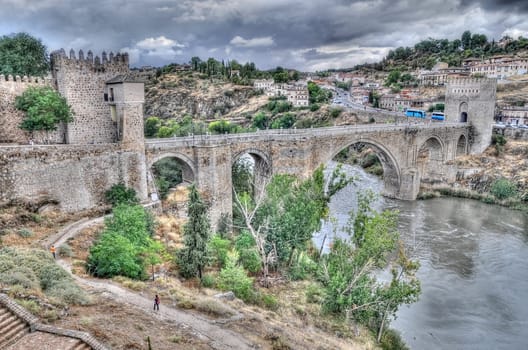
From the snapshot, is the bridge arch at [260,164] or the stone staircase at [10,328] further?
the bridge arch at [260,164]

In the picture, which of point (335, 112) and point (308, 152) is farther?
point (335, 112)

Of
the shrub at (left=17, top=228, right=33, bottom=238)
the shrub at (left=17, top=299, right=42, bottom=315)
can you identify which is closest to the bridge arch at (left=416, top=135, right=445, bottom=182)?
the shrub at (left=17, top=228, right=33, bottom=238)

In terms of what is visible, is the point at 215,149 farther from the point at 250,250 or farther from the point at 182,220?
the point at 250,250

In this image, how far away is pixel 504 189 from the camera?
114 feet

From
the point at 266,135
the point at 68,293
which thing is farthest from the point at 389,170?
the point at 68,293

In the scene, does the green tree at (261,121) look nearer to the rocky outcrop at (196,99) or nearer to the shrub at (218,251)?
the rocky outcrop at (196,99)

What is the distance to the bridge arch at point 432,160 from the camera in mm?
40625

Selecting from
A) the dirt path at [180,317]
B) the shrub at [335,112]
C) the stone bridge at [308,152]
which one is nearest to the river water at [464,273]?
the stone bridge at [308,152]

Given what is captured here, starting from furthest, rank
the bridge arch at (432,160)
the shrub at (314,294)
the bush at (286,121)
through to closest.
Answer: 1. the bush at (286,121)
2. the bridge arch at (432,160)
3. the shrub at (314,294)

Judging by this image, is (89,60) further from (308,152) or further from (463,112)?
(463,112)

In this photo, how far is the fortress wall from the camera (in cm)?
1680

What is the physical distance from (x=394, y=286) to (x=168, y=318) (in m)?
8.38

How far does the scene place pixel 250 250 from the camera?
1964 centimetres

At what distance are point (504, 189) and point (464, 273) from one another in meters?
16.1
